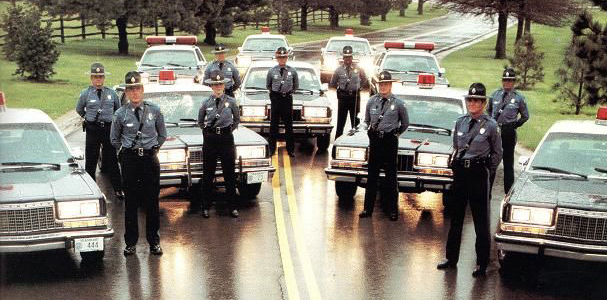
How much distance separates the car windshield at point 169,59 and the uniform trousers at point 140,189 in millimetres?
12292

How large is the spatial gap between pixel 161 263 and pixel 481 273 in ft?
10.7

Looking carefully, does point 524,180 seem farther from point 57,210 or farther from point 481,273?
point 57,210

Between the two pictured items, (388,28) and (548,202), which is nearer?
(548,202)

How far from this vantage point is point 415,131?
12312 mm

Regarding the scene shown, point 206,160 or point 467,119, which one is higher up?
point 467,119

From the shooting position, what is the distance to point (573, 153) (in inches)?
379

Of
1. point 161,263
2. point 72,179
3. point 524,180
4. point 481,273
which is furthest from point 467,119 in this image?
point 72,179

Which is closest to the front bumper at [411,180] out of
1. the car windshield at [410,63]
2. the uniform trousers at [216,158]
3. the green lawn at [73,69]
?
the uniform trousers at [216,158]

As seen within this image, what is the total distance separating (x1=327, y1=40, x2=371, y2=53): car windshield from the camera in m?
29.9

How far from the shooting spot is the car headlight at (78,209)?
836 cm

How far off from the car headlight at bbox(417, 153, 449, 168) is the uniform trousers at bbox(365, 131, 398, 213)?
509 millimetres

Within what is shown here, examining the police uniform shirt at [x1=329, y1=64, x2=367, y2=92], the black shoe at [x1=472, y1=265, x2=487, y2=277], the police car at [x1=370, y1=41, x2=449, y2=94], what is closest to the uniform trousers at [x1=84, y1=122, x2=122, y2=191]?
the police uniform shirt at [x1=329, y1=64, x2=367, y2=92]

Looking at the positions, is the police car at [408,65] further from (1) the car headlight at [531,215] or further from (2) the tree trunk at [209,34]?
(2) the tree trunk at [209,34]

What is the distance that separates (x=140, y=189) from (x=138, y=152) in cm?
40
